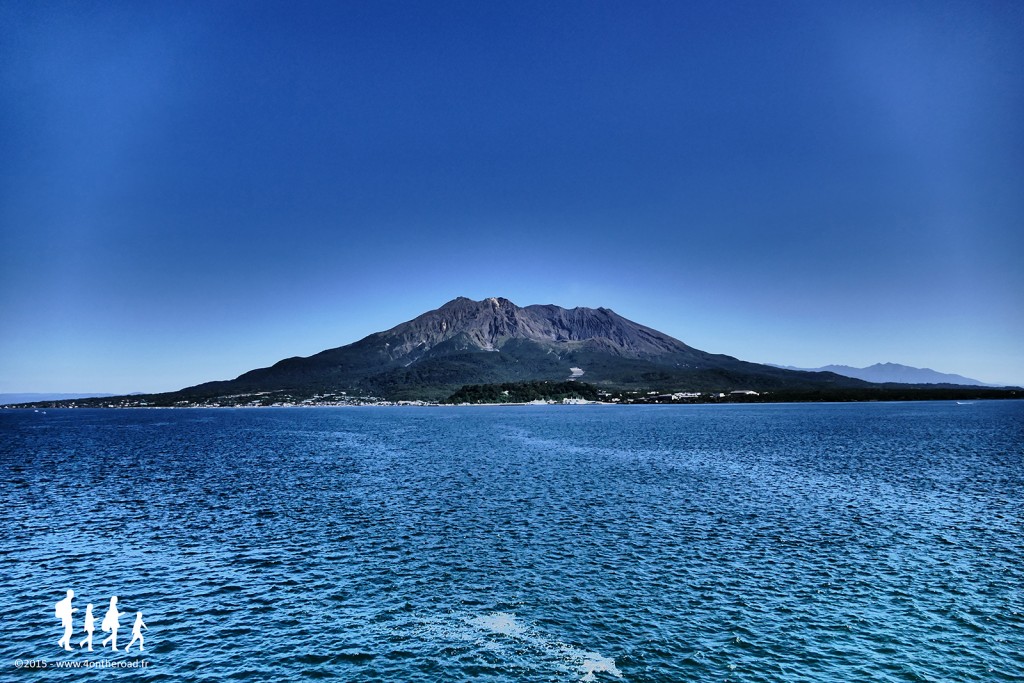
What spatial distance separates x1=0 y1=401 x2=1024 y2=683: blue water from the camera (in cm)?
2742

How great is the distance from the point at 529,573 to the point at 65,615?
2800 cm

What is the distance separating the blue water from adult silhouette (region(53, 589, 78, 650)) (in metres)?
0.43

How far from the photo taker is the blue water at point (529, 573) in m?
27.4

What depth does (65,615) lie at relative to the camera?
104ft

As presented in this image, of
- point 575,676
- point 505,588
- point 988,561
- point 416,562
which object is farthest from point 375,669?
point 988,561

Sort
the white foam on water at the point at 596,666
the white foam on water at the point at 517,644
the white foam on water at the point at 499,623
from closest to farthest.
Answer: the white foam on water at the point at 596,666 → the white foam on water at the point at 517,644 → the white foam on water at the point at 499,623

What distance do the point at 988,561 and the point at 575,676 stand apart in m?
36.4

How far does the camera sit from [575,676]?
25.6 meters

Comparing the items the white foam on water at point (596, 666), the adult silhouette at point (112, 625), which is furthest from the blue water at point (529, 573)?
the adult silhouette at point (112, 625)

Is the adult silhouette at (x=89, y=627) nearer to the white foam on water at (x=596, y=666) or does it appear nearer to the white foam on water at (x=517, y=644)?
the white foam on water at (x=517, y=644)

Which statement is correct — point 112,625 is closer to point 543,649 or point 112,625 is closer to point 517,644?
point 517,644

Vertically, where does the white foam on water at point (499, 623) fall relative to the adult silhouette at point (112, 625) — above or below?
below

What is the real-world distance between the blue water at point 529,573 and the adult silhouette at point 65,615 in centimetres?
43

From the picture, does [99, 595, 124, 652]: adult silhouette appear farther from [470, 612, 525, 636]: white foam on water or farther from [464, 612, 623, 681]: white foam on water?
[470, 612, 525, 636]: white foam on water
